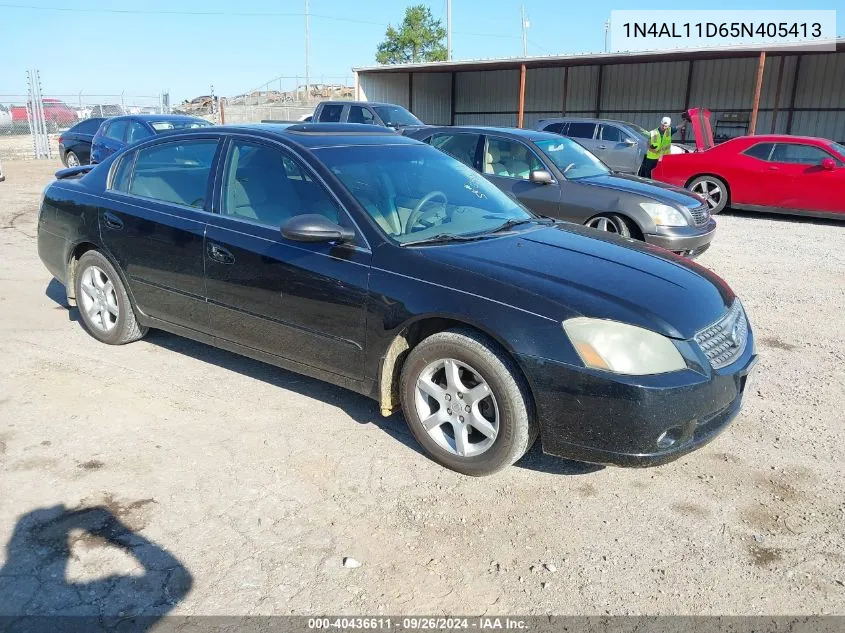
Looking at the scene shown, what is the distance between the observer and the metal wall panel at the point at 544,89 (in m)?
29.1

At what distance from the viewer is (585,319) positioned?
3.08 meters

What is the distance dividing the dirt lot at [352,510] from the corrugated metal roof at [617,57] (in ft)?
53.0

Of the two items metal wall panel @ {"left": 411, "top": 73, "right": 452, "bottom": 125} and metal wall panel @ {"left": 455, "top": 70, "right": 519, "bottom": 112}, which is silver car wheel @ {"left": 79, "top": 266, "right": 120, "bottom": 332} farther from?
metal wall panel @ {"left": 455, "top": 70, "right": 519, "bottom": 112}

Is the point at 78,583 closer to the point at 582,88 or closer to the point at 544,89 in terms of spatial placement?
the point at 582,88

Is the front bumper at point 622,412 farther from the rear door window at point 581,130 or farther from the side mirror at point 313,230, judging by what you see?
the rear door window at point 581,130

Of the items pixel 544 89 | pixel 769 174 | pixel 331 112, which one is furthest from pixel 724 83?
pixel 331 112

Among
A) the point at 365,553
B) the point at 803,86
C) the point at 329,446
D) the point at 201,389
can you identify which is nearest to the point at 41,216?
the point at 201,389

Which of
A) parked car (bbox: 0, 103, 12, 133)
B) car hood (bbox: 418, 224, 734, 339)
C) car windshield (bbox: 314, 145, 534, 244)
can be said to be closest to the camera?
car hood (bbox: 418, 224, 734, 339)

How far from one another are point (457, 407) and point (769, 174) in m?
10.3

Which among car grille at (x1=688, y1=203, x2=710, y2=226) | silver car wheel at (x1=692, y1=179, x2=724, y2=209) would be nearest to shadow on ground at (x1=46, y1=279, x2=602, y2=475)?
car grille at (x1=688, y1=203, x2=710, y2=226)

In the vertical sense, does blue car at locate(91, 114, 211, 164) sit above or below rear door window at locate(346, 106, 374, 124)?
below

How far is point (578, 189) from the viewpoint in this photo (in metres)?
7.88

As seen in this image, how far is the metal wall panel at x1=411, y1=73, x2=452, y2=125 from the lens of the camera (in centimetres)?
3091

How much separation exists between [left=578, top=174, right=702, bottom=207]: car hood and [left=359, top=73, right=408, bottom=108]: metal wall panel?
21.9 metres
